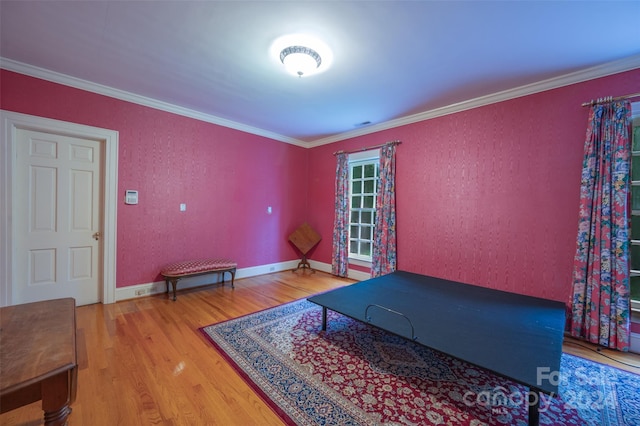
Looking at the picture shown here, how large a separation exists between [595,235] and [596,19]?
73.1 inches

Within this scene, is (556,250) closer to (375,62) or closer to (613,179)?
(613,179)

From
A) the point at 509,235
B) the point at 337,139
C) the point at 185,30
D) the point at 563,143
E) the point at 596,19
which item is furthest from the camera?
the point at 337,139

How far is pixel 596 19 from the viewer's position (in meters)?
1.90

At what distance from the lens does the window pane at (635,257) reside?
2.53 m

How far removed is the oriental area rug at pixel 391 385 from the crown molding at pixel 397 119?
2.73 meters

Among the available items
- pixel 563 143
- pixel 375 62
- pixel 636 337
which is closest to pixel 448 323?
pixel 636 337

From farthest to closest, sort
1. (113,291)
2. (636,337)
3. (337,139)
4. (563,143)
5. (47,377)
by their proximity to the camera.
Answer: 1. (337,139)
2. (113,291)
3. (563,143)
4. (636,337)
5. (47,377)

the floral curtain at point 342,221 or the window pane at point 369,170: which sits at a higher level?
the window pane at point 369,170

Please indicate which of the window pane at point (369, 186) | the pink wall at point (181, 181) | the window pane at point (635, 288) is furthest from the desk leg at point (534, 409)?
the pink wall at point (181, 181)

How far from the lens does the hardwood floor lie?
5.13 feet

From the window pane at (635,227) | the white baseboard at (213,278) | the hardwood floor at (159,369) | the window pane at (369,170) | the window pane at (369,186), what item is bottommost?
the hardwood floor at (159,369)

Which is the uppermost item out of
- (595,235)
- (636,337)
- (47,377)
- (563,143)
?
(563,143)

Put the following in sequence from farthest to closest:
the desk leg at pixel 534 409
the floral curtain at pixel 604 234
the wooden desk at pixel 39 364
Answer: the floral curtain at pixel 604 234 < the desk leg at pixel 534 409 < the wooden desk at pixel 39 364

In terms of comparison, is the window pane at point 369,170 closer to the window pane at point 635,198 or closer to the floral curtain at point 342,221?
the floral curtain at point 342,221
